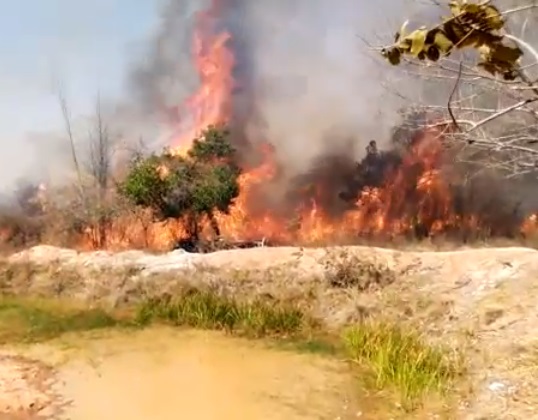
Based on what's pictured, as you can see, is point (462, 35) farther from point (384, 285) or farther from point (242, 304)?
point (384, 285)

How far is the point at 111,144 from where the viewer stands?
1191 cm

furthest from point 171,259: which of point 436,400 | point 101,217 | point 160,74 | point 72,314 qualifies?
point 436,400

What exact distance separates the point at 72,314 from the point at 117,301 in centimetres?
61

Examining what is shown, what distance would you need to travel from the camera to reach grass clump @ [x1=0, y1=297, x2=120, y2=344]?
784 centimetres

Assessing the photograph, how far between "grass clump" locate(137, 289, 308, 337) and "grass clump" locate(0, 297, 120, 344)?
0.58 meters

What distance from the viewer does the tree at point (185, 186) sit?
11109 millimetres

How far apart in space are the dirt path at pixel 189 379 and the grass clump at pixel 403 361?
27cm

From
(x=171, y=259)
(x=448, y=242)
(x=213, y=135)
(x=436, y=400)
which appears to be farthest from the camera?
(x=213, y=135)

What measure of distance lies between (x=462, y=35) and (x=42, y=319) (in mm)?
7412

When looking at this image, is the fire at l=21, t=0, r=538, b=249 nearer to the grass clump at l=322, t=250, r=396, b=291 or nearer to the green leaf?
the grass clump at l=322, t=250, r=396, b=291

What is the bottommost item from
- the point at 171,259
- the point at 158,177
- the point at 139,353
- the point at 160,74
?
the point at 139,353

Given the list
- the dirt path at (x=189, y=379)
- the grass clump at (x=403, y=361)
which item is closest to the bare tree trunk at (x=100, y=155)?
the dirt path at (x=189, y=379)

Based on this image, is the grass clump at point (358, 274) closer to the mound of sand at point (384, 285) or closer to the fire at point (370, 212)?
the mound of sand at point (384, 285)

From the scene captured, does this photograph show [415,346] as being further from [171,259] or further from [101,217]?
[101,217]
